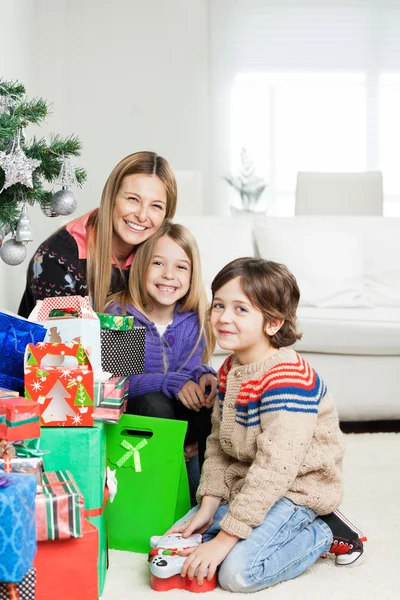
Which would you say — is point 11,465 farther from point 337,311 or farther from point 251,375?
point 337,311

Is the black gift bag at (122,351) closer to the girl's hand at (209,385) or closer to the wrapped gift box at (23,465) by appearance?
the girl's hand at (209,385)

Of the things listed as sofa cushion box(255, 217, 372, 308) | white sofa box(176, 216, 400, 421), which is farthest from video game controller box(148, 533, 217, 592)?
sofa cushion box(255, 217, 372, 308)

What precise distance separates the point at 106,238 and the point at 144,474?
666 millimetres

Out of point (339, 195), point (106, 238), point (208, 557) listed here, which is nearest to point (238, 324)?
point (208, 557)

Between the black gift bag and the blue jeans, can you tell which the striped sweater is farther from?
the black gift bag

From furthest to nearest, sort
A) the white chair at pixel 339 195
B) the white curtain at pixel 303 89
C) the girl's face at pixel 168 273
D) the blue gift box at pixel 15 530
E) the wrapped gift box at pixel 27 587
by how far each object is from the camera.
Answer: the white curtain at pixel 303 89, the white chair at pixel 339 195, the girl's face at pixel 168 273, the wrapped gift box at pixel 27 587, the blue gift box at pixel 15 530

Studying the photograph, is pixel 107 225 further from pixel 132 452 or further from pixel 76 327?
pixel 132 452

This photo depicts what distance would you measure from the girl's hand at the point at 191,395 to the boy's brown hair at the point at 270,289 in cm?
29

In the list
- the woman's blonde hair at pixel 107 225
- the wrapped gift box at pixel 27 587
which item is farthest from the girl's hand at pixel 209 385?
the wrapped gift box at pixel 27 587

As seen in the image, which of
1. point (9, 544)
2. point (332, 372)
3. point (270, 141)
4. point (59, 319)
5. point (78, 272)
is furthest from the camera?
point (270, 141)

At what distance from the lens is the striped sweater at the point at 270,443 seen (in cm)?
153

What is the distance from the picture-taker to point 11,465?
1.27m

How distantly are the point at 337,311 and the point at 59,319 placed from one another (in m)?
1.87

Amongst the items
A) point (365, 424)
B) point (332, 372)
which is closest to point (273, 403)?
point (332, 372)
